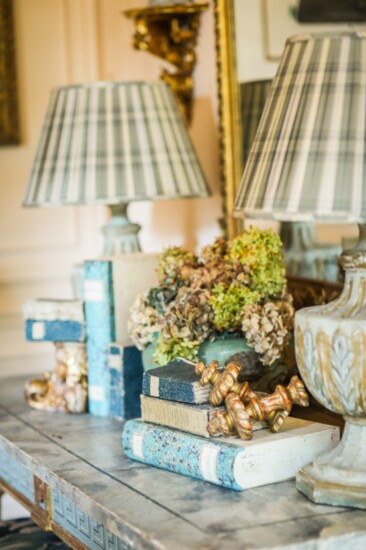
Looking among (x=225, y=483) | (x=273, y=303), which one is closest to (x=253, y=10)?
(x=273, y=303)

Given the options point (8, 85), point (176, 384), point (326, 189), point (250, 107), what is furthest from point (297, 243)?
point (8, 85)

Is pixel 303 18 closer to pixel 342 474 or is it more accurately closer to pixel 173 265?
pixel 173 265

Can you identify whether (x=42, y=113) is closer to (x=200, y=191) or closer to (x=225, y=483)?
(x=200, y=191)

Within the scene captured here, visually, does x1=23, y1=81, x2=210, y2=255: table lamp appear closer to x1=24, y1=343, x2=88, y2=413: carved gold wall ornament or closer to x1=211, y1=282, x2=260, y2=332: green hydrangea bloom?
x1=24, y1=343, x2=88, y2=413: carved gold wall ornament

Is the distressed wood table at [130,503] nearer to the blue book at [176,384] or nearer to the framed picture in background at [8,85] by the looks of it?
the blue book at [176,384]

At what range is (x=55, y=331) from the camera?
2268 millimetres

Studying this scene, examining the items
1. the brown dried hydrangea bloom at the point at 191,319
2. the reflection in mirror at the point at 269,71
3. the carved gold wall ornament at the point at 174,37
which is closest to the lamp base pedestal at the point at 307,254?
the reflection in mirror at the point at 269,71

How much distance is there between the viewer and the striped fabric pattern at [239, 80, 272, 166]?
7.98ft

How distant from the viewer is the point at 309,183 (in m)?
1.41

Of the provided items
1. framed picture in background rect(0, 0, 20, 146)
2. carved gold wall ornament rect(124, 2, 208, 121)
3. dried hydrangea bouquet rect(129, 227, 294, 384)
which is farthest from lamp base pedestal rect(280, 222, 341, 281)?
framed picture in background rect(0, 0, 20, 146)

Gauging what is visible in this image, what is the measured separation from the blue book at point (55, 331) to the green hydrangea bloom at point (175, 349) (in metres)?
0.36

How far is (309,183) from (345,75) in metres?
0.16

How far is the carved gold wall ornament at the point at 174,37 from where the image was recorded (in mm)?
2760

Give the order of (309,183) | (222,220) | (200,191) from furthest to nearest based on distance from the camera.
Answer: (222,220), (200,191), (309,183)
